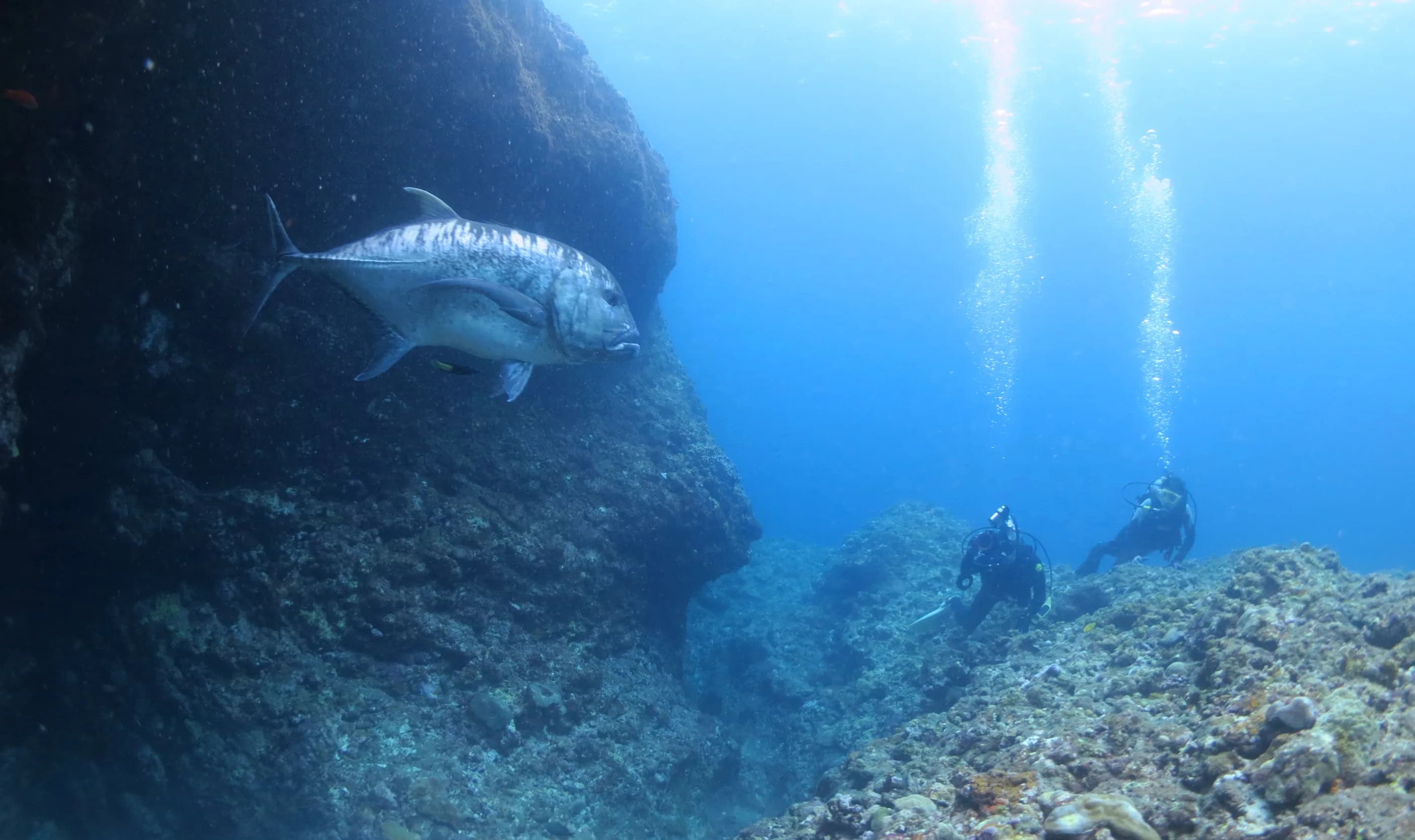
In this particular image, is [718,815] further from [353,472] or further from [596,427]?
[353,472]

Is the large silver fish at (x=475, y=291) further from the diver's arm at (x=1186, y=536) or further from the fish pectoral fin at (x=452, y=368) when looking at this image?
the diver's arm at (x=1186, y=536)

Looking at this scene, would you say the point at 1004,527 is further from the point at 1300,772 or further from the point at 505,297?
the point at 505,297

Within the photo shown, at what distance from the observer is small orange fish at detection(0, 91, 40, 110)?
335 centimetres

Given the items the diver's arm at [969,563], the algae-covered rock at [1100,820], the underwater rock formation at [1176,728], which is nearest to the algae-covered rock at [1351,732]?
the underwater rock formation at [1176,728]

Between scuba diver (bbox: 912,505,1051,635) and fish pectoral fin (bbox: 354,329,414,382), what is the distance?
31.8 feet

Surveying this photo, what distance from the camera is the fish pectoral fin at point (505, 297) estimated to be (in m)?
3.09

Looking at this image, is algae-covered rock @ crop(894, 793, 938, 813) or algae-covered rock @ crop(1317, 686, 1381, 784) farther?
algae-covered rock @ crop(894, 793, 938, 813)

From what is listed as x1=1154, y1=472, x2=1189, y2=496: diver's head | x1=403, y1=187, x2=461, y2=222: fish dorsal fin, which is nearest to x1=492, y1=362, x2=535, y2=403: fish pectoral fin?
x1=403, y1=187, x2=461, y2=222: fish dorsal fin

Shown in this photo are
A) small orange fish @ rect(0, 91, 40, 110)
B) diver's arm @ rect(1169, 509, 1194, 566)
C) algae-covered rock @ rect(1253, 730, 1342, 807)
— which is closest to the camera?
algae-covered rock @ rect(1253, 730, 1342, 807)

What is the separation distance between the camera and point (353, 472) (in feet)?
20.1

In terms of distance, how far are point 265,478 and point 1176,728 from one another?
758 cm

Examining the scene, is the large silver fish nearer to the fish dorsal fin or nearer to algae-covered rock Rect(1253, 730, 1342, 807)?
the fish dorsal fin

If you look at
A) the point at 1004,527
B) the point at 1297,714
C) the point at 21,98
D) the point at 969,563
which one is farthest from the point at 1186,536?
the point at 21,98

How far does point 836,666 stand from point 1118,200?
202 ft
